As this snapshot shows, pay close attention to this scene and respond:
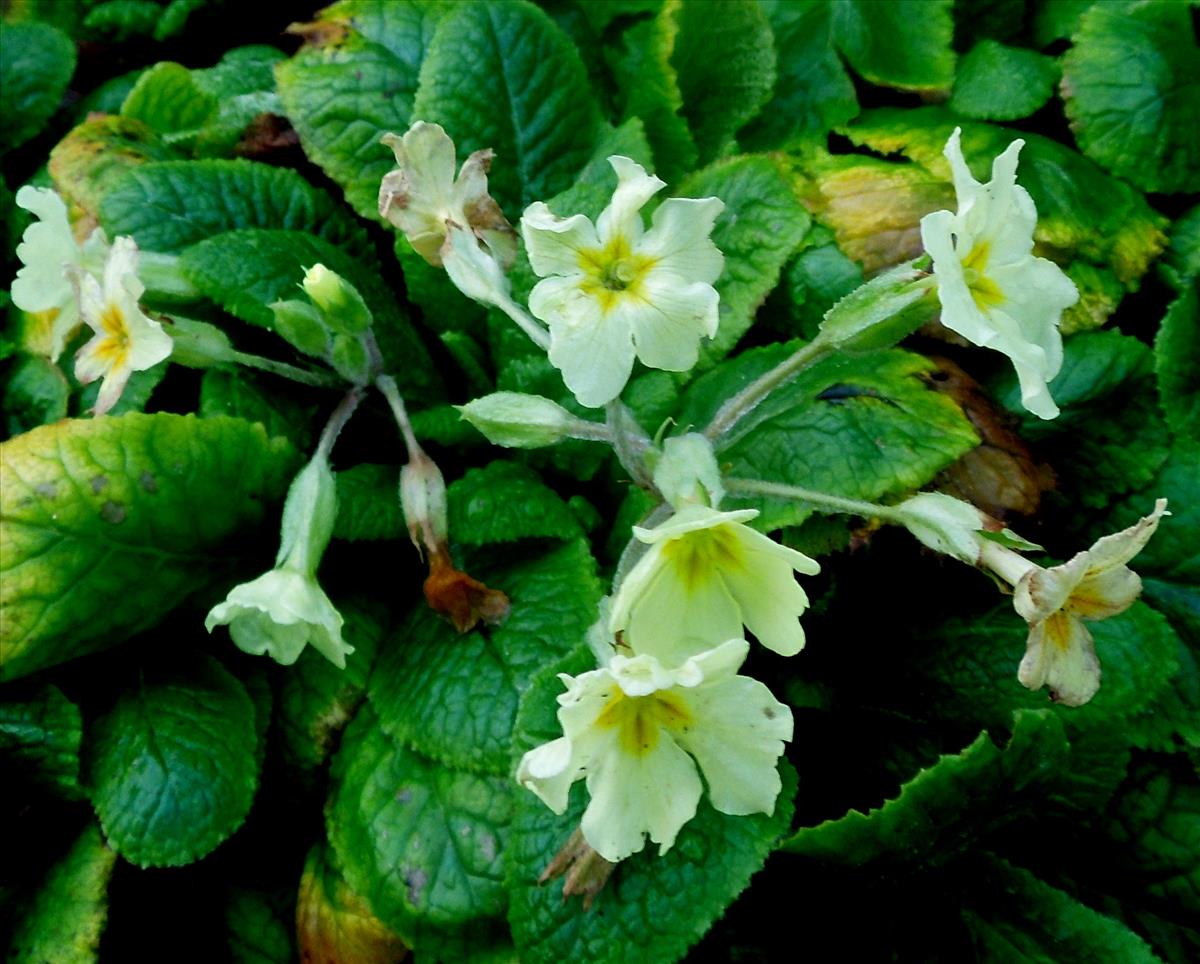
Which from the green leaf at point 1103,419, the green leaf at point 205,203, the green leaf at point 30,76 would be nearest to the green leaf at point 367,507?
the green leaf at point 205,203

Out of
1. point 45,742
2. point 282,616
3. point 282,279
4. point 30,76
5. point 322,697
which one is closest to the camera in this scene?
point 282,616

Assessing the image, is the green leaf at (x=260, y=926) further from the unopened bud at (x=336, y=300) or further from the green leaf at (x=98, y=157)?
the green leaf at (x=98, y=157)

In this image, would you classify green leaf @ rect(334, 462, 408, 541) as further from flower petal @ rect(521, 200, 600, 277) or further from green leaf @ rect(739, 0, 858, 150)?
green leaf @ rect(739, 0, 858, 150)

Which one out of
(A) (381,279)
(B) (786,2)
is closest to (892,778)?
(A) (381,279)

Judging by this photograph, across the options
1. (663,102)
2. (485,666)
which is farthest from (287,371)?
(663,102)

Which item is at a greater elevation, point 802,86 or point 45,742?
point 802,86

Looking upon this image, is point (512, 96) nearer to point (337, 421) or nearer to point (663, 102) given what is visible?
point (663, 102)
